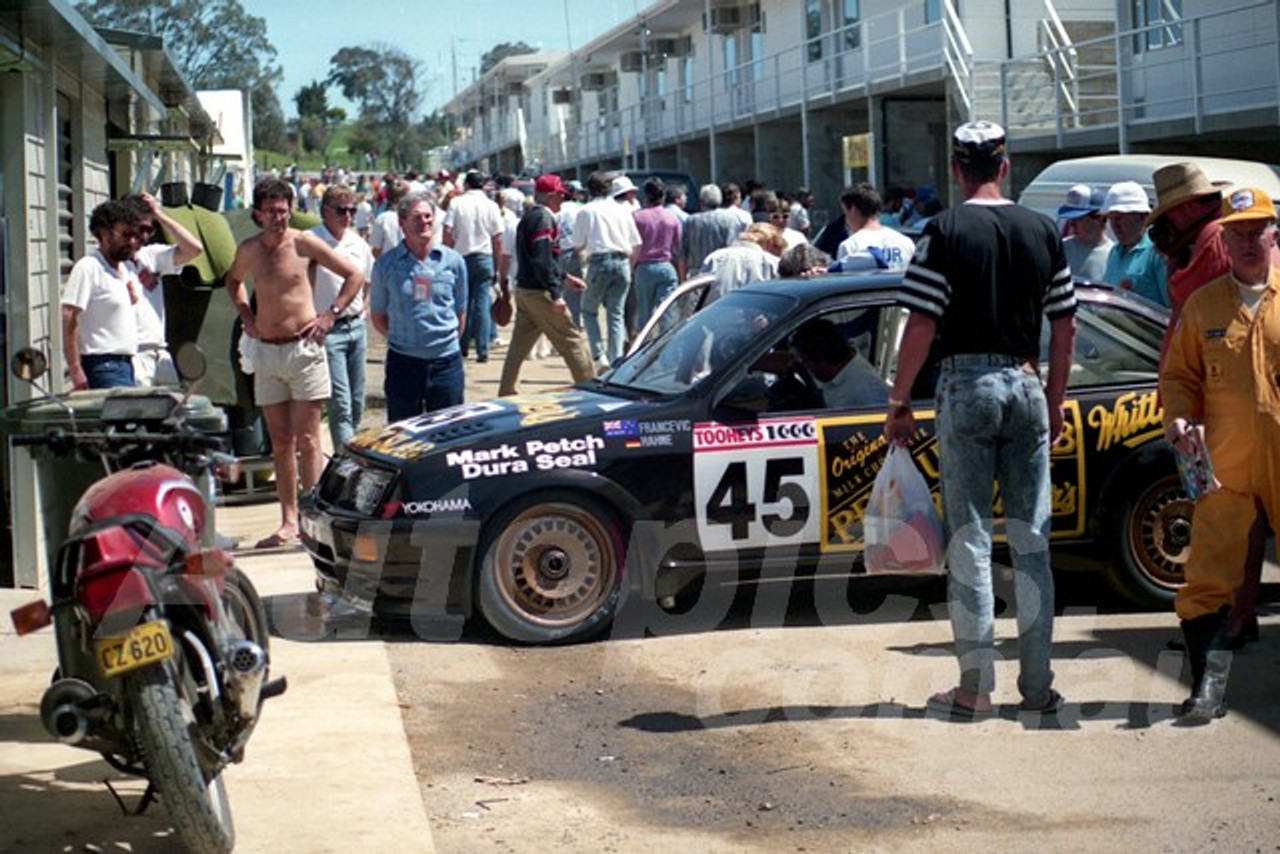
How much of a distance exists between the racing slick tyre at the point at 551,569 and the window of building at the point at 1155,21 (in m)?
19.3

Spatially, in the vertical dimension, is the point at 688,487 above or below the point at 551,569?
above

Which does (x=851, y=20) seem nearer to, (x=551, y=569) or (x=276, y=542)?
(x=276, y=542)

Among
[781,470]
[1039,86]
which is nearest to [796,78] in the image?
[1039,86]

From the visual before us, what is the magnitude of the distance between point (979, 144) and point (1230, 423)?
131cm

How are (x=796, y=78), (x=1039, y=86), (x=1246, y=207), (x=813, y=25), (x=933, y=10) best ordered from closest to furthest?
(x=1246, y=207), (x=1039, y=86), (x=933, y=10), (x=813, y=25), (x=796, y=78)

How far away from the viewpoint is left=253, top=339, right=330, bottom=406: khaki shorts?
10.1m

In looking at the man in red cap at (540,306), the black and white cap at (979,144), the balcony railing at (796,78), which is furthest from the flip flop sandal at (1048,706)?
the balcony railing at (796,78)

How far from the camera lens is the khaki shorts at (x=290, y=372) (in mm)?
10148

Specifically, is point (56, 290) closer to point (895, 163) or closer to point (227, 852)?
point (227, 852)

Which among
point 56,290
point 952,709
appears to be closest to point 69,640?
point 952,709

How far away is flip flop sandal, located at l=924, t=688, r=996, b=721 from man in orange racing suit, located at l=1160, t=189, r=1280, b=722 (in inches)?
27.5

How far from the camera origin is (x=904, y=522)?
22.7 ft

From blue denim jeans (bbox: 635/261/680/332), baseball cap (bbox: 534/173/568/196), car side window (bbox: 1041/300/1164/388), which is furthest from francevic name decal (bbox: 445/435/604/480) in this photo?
blue denim jeans (bbox: 635/261/680/332)

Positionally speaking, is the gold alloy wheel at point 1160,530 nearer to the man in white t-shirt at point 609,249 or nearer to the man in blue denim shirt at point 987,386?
the man in blue denim shirt at point 987,386
